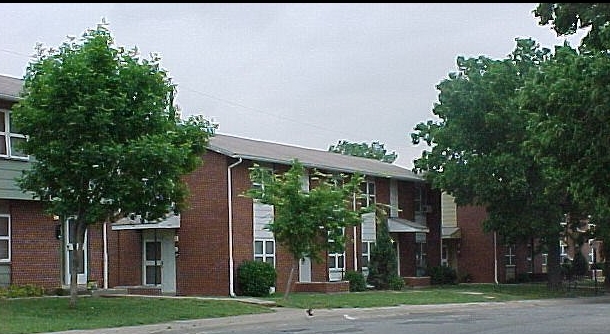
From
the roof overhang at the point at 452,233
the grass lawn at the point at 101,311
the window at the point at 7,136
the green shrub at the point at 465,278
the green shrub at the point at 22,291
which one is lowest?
the green shrub at the point at 465,278

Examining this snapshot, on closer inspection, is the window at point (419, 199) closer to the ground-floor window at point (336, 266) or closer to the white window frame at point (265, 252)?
the ground-floor window at point (336, 266)

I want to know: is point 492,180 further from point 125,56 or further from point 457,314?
point 125,56

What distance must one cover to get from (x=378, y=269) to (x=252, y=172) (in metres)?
11.8

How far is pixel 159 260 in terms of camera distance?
3994 centimetres

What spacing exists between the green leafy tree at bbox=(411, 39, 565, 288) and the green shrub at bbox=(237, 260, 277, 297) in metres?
11.6

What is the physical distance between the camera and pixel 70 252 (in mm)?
34562

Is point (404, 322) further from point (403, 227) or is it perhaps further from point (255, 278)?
point (403, 227)

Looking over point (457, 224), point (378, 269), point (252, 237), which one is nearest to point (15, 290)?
point (252, 237)

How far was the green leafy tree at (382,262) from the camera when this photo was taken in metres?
44.2

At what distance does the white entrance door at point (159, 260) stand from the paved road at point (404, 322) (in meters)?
9.47

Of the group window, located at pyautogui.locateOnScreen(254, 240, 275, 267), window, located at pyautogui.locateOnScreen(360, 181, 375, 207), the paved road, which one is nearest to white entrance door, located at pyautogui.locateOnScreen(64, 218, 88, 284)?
window, located at pyautogui.locateOnScreen(254, 240, 275, 267)

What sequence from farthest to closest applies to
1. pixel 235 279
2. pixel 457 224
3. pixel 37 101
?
pixel 457 224, pixel 235 279, pixel 37 101

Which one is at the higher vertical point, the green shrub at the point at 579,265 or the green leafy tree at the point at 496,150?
the green leafy tree at the point at 496,150

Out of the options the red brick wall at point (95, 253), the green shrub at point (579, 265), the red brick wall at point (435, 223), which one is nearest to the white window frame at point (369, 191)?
the red brick wall at point (435, 223)
